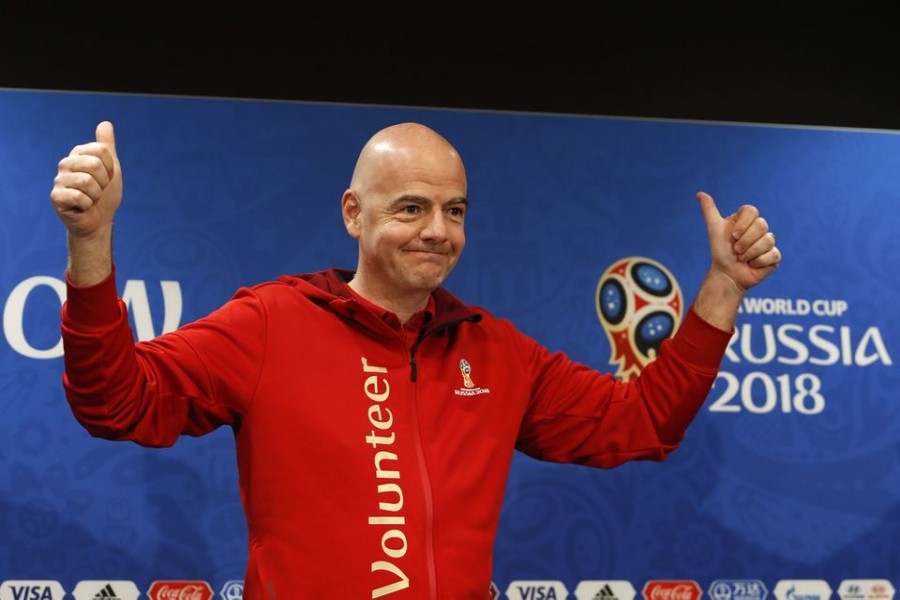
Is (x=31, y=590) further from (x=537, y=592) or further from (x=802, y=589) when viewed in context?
(x=802, y=589)

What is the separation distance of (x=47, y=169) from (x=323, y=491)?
137 centimetres

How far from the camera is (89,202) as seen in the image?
1.36m

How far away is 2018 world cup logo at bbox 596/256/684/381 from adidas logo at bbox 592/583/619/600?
0.57 metres

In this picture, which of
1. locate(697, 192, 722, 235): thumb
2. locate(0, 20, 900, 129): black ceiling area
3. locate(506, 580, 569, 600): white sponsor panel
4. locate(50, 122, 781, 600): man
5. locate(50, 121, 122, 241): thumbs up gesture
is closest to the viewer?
locate(50, 121, 122, 241): thumbs up gesture

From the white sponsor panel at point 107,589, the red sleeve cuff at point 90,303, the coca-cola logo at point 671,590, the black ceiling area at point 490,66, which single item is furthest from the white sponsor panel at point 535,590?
the red sleeve cuff at point 90,303

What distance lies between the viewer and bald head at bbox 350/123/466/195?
187 centimetres

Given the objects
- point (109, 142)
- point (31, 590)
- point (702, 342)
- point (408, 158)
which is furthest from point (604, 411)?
point (31, 590)

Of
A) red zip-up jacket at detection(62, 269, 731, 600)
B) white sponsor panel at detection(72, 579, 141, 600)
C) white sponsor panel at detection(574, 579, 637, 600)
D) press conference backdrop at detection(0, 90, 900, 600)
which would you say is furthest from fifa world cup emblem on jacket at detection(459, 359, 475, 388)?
white sponsor panel at detection(72, 579, 141, 600)

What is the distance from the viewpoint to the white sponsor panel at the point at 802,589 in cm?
273

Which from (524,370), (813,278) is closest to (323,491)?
(524,370)

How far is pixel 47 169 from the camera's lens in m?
2.56

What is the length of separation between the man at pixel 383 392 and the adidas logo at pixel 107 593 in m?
0.97

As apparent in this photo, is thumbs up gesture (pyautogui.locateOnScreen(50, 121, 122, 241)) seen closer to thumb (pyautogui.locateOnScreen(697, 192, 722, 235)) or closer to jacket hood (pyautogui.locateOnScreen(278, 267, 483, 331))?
jacket hood (pyautogui.locateOnScreen(278, 267, 483, 331))

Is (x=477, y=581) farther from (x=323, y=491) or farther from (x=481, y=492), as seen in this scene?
(x=323, y=491)
